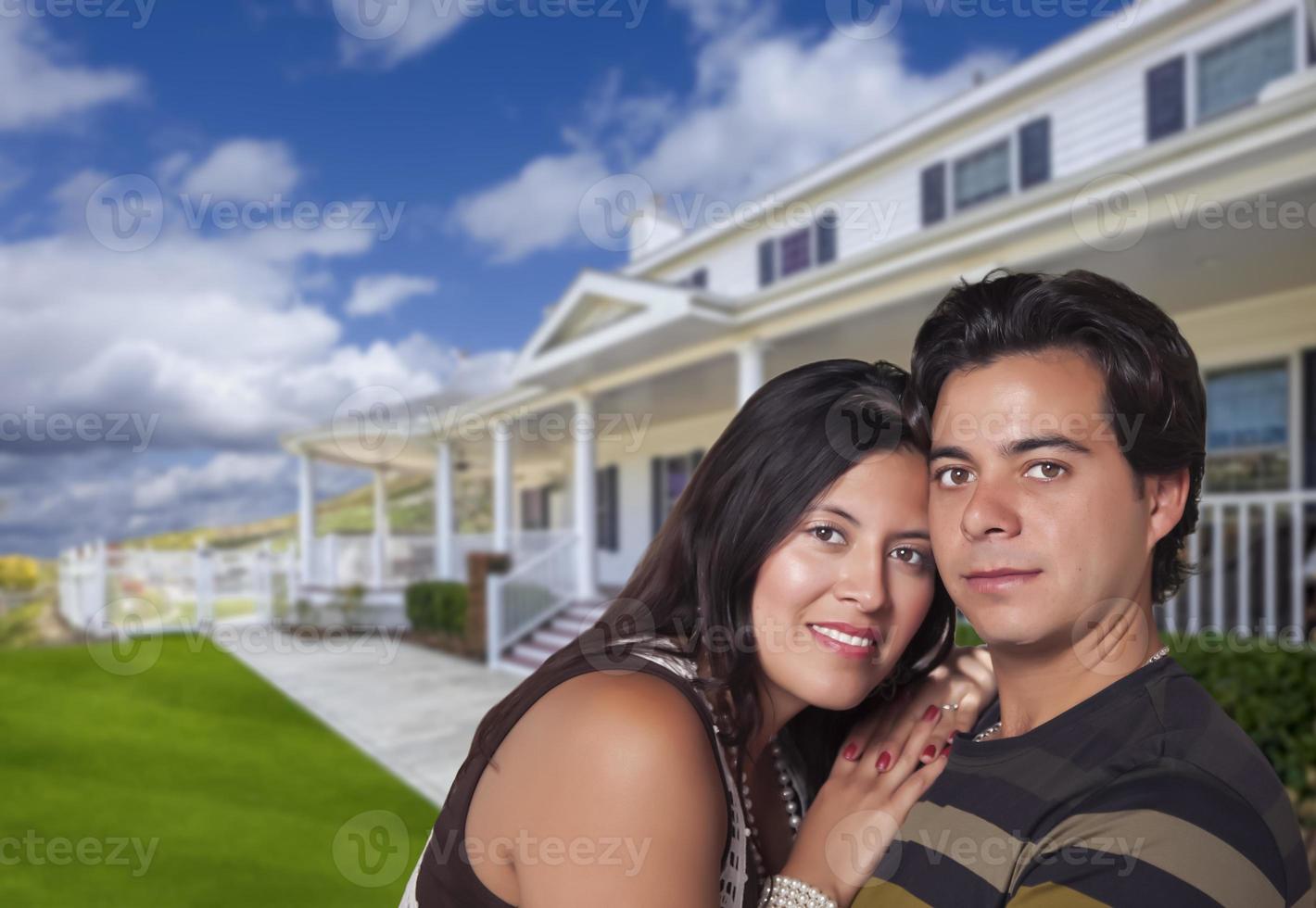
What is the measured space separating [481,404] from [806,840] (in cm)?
1314

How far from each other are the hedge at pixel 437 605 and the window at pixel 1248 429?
33.3 ft

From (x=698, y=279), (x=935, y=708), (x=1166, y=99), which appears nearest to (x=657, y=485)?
(x=698, y=279)

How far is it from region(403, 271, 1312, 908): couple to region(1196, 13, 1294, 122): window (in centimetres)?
942

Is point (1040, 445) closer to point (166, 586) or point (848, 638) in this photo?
point (848, 638)

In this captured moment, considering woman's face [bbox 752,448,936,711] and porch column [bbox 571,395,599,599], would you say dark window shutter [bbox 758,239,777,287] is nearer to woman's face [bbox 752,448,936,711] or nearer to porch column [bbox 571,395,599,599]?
porch column [bbox 571,395,599,599]

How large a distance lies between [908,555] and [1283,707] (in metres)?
4.09

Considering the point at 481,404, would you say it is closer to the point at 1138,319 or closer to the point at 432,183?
the point at 1138,319

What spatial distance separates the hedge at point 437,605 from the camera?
42.7ft

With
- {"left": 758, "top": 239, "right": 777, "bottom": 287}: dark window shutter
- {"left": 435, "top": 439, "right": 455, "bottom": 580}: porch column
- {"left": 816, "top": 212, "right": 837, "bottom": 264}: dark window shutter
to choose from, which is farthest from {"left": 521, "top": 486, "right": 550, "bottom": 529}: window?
{"left": 816, "top": 212, "right": 837, "bottom": 264}: dark window shutter

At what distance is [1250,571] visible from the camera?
634 centimetres

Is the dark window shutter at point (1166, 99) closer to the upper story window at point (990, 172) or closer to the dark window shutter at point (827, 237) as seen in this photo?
the upper story window at point (990, 172)

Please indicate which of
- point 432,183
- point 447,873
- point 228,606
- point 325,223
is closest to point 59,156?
point 432,183

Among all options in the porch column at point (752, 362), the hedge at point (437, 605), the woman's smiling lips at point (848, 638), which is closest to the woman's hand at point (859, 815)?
the woman's smiling lips at point (848, 638)

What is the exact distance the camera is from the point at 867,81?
23891mm
